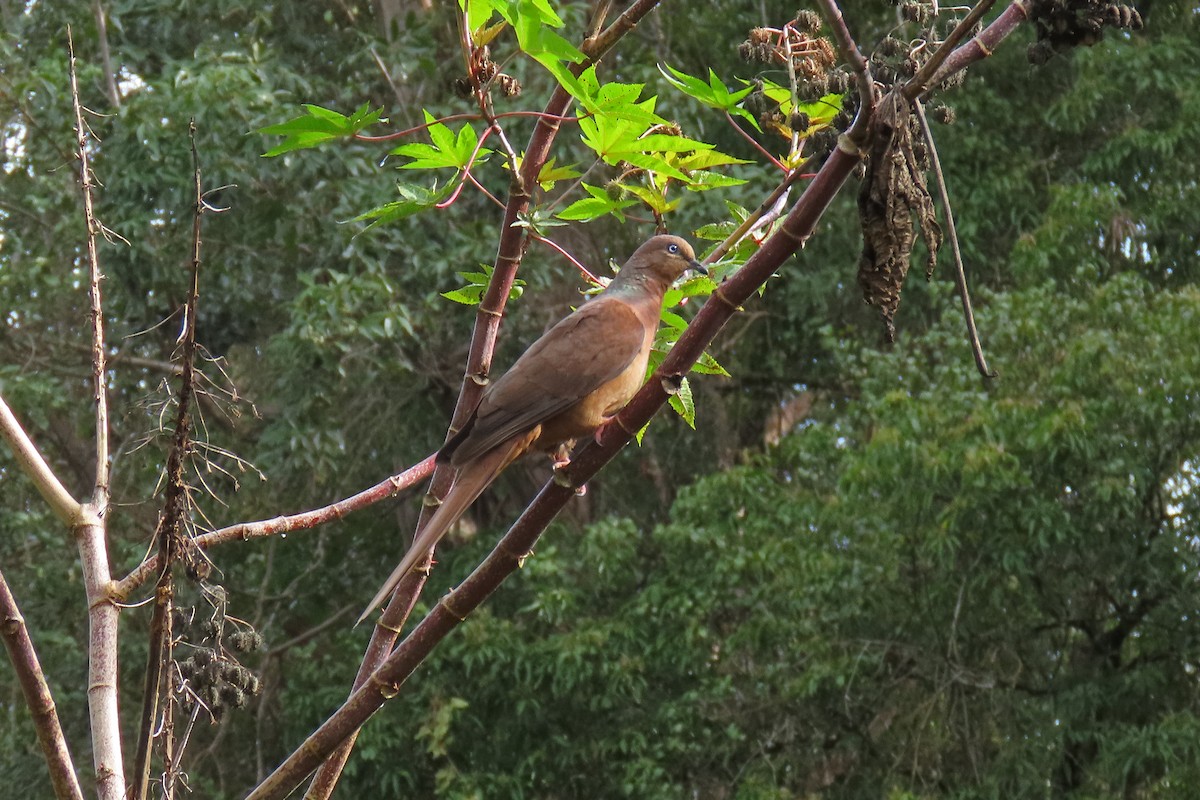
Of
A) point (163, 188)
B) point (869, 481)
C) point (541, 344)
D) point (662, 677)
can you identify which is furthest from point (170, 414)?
point (662, 677)

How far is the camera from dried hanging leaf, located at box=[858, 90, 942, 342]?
5.10 feet

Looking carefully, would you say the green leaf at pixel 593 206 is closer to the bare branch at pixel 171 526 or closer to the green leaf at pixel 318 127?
the green leaf at pixel 318 127

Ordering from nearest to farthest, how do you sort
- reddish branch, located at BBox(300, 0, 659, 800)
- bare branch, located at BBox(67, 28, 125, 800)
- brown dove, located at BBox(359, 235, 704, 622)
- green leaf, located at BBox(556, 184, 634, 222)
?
bare branch, located at BBox(67, 28, 125, 800), reddish branch, located at BBox(300, 0, 659, 800), green leaf, located at BBox(556, 184, 634, 222), brown dove, located at BBox(359, 235, 704, 622)

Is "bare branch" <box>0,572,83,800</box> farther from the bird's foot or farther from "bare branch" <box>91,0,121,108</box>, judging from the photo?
"bare branch" <box>91,0,121,108</box>

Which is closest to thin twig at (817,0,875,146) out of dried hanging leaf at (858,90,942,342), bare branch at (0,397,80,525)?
dried hanging leaf at (858,90,942,342)

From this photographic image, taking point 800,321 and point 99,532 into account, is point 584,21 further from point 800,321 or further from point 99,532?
point 99,532

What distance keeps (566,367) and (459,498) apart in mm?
546

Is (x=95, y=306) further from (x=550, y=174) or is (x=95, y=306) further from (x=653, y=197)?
(x=653, y=197)

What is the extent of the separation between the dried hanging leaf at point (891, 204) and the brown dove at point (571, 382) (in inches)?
35.4

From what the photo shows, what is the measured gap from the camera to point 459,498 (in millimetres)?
2404

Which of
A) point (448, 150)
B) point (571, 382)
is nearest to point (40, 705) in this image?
point (448, 150)

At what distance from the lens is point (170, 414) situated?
6.29ft

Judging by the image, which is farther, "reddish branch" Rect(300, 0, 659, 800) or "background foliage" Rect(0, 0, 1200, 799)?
"background foliage" Rect(0, 0, 1200, 799)

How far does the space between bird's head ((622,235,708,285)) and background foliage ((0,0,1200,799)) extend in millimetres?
3675
